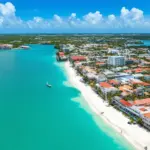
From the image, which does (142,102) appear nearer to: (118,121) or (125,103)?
(125,103)

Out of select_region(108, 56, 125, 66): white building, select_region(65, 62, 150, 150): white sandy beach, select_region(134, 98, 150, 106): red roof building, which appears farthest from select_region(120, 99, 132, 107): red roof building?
select_region(108, 56, 125, 66): white building

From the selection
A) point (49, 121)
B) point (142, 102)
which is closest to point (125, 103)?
point (142, 102)

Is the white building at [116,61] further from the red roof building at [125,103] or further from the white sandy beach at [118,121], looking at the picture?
the red roof building at [125,103]

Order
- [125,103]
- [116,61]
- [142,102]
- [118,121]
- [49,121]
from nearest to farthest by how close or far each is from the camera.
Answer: [118,121] < [49,121] < [125,103] < [142,102] < [116,61]

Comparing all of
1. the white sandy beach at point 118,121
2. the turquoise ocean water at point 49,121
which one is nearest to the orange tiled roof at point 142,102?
the white sandy beach at point 118,121

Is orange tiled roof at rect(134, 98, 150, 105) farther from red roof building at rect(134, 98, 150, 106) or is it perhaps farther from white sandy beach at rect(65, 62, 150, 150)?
white sandy beach at rect(65, 62, 150, 150)
